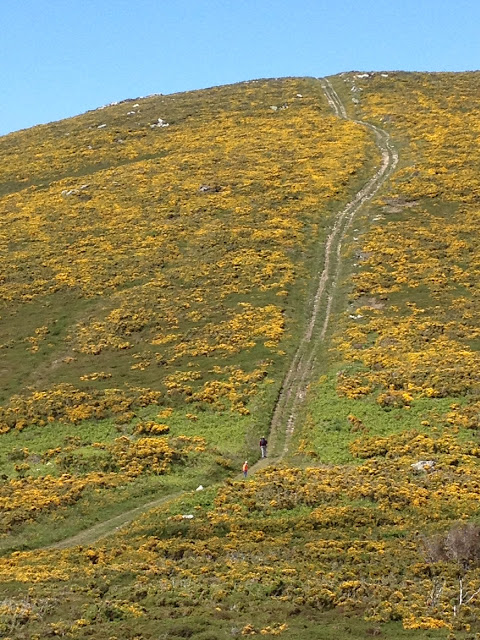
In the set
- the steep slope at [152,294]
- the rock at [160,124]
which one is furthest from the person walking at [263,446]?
the rock at [160,124]

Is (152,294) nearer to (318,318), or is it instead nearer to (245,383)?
(318,318)

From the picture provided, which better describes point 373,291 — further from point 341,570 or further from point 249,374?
point 341,570

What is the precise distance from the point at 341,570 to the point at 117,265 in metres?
59.6

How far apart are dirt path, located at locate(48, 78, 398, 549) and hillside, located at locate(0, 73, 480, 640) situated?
27cm

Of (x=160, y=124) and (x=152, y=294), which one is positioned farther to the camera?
(x=160, y=124)

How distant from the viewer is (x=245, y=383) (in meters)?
56.8

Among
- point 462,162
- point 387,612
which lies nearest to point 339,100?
point 462,162

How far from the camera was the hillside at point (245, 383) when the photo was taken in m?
29.2

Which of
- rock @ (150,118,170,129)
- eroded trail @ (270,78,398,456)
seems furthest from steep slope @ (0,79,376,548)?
eroded trail @ (270,78,398,456)

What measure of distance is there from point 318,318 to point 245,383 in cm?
1366

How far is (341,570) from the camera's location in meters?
30.1

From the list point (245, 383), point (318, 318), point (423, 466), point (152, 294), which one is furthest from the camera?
point (152, 294)

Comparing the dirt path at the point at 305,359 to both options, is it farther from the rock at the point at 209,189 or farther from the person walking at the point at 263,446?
the rock at the point at 209,189

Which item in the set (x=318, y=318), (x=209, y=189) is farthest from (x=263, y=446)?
(x=209, y=189)
